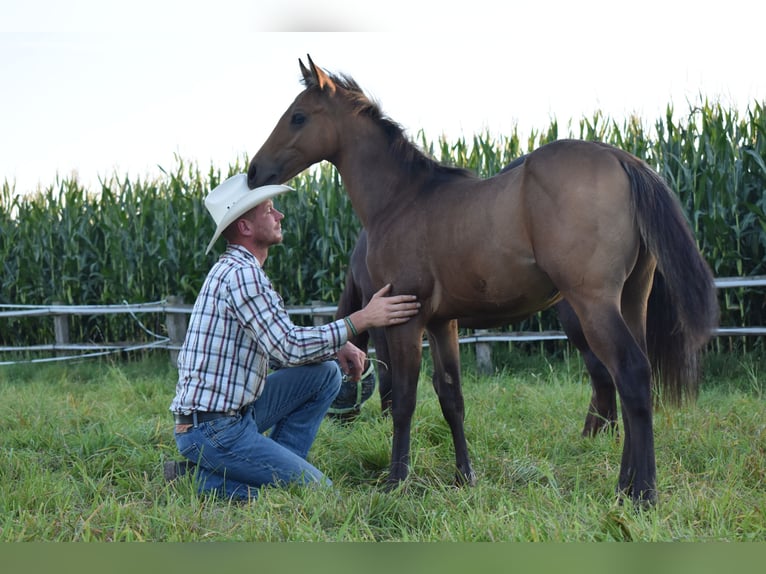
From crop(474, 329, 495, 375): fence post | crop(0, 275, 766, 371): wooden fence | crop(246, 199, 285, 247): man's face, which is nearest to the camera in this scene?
crop(246, 199, 285, 247): man's face

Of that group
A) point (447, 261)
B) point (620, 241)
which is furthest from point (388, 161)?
point (620, 241)

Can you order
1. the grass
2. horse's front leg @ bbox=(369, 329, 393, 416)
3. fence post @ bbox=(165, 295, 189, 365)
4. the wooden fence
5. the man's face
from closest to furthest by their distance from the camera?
the grass < the man's face < horse's front leg @ bbox=(369, 329, 393, 416) < the wooden fence < fence post @ bbox=(165, 295, 189, 365)

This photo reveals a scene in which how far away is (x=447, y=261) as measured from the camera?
12.0ft

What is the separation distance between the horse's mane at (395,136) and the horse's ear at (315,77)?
0.02m

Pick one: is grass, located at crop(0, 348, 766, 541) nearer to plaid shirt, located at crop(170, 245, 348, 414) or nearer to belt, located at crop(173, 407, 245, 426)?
belt, located at crop(173, 407, 245, 426)

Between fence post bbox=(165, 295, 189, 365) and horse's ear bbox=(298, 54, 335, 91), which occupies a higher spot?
horse's ear bbox=(298, 54, 335, 91)

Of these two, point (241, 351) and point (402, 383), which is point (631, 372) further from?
point (241, 351)

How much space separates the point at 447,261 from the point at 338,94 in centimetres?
125

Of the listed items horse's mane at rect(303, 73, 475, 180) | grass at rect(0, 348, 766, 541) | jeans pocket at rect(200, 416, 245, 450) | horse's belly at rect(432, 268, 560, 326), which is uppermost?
horse's mane at rect(303, 73, 475, 180)

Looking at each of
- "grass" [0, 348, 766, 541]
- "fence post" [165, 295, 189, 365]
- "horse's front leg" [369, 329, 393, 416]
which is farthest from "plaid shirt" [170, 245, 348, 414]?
"fence post" [165, 295, 189, 365]

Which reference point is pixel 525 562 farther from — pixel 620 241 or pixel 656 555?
pixel 620 241

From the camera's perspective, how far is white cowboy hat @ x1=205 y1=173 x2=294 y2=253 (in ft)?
12.0

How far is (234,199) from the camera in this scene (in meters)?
3.84

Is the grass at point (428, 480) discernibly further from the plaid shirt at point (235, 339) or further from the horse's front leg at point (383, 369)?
the plaid shirt at point (235, 339)
